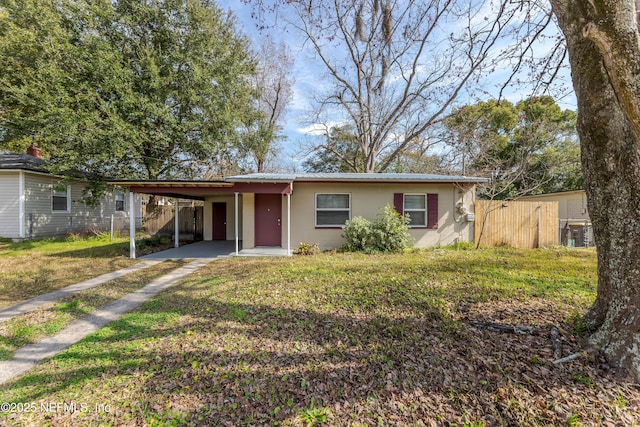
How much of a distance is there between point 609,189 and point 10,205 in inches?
716

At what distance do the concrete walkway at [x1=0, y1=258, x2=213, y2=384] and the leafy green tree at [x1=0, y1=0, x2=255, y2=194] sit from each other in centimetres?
981

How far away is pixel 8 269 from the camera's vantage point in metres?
6.93

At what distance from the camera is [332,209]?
987 cm

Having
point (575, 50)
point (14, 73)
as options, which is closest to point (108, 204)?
point (14, 73)

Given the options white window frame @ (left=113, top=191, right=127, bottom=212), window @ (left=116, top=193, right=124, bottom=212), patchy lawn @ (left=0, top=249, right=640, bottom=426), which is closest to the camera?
patchy lawn @ (left=0, top=249, right=640, bottom=426)

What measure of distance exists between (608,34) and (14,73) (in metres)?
19.0

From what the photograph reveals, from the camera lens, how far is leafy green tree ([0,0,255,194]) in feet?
37.0

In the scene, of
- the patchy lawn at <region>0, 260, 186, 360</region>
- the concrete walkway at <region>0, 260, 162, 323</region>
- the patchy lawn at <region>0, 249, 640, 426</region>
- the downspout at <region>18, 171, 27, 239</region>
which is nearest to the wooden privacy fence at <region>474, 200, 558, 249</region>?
the patchy lawn at <region>0, 249, 640, 426</region>

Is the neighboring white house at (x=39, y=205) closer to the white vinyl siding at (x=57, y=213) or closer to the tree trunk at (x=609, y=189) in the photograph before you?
the white vinyl siding at (x=57, y=213)

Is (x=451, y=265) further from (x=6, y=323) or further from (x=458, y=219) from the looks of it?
(x=6, y=323)

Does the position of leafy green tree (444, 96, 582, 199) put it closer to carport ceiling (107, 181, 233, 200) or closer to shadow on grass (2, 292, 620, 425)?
carport ceiling (107, 181, 233, 200)

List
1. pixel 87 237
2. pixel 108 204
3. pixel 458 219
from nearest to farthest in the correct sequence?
pixel 458 219, pixel 87 237, pixel 108 204

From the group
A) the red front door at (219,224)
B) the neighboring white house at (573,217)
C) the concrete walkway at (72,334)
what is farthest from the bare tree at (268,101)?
the neighboring white house at (573,217)

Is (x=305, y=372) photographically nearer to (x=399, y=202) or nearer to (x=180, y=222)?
(x=399, y=202)
